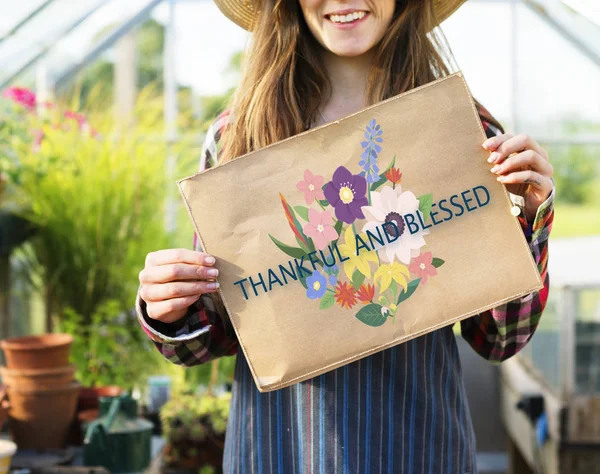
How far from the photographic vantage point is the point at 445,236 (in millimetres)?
1146

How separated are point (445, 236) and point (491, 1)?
4.73 meters

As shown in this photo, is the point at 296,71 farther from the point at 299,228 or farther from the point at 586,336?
the point at 586,336

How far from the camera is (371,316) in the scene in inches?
44.3

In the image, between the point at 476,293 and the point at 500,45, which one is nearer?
the point at 476,293

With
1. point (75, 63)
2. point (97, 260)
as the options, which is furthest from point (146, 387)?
point (75, 63)

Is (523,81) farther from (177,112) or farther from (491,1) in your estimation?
(177,112)

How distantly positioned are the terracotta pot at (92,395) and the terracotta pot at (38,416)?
22cm

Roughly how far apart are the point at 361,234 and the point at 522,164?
0.77 ft

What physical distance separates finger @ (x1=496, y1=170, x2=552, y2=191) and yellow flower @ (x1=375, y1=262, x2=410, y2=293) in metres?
0.19

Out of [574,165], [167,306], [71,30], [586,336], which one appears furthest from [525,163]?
[574,165]

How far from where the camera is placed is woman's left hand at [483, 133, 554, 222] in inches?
43.4

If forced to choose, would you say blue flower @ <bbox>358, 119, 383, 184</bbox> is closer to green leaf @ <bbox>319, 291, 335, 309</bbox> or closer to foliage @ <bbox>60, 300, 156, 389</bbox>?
green leaf @ <bbox>319, 291, 335, 309</bbox>

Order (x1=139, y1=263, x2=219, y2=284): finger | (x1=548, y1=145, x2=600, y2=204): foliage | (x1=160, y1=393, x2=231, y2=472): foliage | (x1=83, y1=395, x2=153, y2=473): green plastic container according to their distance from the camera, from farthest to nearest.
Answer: (x1=548, y1=145, x2=600, y2=204): foliage, (x1=160, y1=393, x2=231, y2=472): foliage, (x1=83, y1=395, x2=153, y2=473): green plastic container, (x1=139, y1=263, x2=219, y2=284): finger

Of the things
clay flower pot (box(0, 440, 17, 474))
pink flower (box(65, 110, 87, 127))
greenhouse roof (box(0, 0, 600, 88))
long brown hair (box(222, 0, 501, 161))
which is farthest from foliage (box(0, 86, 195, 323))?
long brown hair (box(222, 0, 501, 161))
